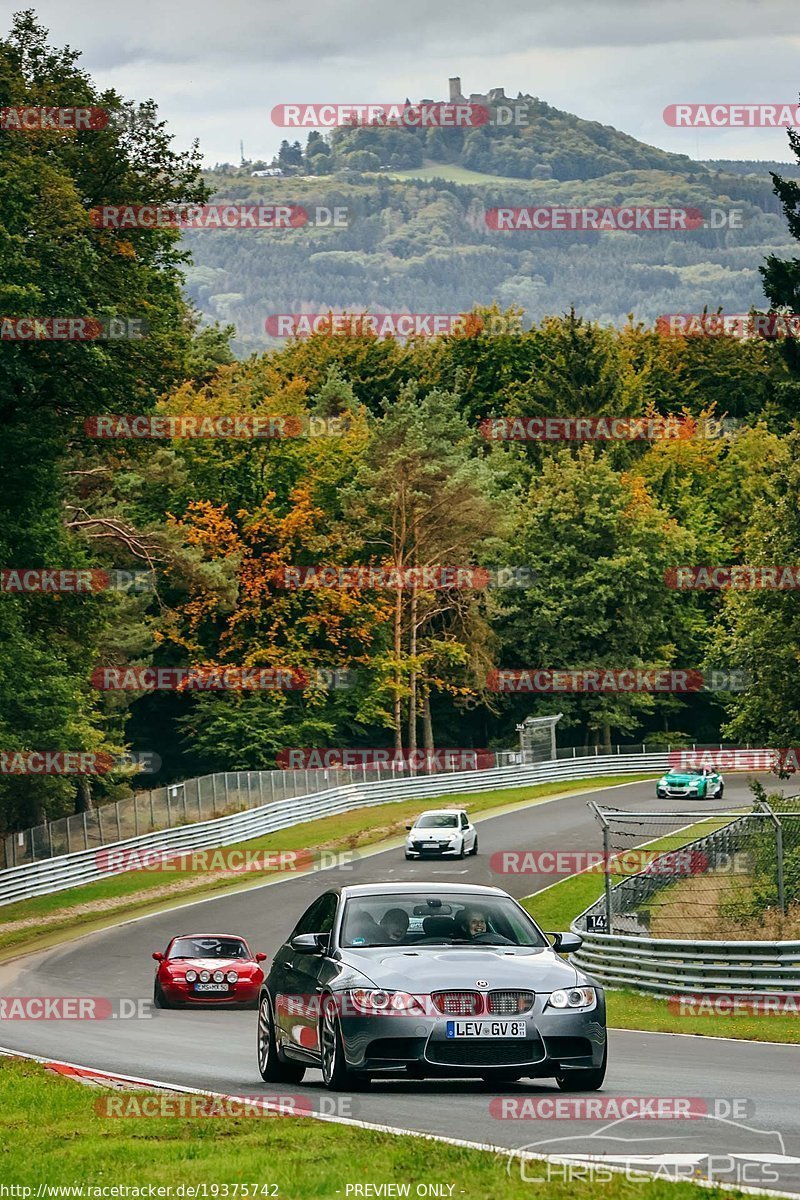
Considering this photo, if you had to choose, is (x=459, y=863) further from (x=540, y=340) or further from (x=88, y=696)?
(x=540, y=340)

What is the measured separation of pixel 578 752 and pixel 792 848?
5488cm

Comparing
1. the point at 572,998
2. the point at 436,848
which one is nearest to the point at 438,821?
the point at 436,848

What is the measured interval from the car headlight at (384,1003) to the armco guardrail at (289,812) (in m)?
35.9

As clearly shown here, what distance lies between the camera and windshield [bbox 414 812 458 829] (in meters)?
50.1

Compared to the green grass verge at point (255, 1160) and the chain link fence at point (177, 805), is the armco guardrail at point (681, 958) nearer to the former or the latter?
the green grass verge at point (255, 1160)

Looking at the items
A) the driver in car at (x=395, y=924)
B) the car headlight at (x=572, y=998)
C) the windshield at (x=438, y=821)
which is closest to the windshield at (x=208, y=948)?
the driver in car at (x=395, y=924)

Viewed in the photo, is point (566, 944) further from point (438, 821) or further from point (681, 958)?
point (438, 821)

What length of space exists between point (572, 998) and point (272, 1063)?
2.81 m

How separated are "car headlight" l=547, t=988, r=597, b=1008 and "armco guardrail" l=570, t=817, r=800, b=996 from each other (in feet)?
31.8

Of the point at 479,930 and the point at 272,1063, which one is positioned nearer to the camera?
the point at 479,930

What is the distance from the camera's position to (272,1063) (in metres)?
13.5

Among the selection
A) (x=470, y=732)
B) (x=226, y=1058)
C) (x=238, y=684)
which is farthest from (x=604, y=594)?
(x=226, y=1058)

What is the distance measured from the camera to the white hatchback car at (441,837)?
49375mm

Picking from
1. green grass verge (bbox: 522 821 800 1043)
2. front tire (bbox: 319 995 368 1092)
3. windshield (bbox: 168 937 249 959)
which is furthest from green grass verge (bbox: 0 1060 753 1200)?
windshield (bbox: 168 937 249 959)
